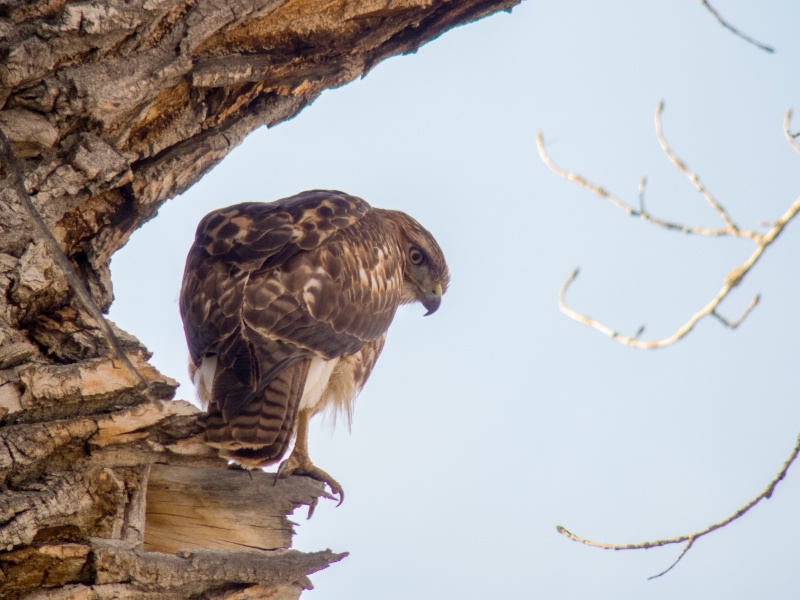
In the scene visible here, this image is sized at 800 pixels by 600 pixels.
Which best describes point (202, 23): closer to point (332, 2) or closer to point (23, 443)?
point (332, 2)

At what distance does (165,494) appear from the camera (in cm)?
448

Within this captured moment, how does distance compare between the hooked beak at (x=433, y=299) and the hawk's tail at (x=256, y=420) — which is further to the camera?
the hooked beak at (x=433, y=299)

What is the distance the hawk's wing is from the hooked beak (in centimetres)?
94

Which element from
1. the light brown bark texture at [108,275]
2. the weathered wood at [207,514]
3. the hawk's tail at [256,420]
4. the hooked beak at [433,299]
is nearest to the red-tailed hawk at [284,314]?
the hawk's tail at [256,420]

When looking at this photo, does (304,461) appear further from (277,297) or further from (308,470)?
(277,297)

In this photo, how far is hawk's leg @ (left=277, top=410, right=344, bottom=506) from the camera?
5.99 metres

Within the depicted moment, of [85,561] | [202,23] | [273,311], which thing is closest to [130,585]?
[85,561]

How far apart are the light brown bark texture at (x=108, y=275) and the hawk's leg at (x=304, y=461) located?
0.97 m

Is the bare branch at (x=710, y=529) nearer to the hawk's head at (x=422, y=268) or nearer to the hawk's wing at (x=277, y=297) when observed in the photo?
the hawk's wing at (x=277, y=297)

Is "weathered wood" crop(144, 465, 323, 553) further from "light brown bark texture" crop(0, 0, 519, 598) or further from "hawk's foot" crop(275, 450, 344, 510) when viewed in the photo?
"hawk's foot" crop(275, 450, 344, 510)

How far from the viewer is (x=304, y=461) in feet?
19.7

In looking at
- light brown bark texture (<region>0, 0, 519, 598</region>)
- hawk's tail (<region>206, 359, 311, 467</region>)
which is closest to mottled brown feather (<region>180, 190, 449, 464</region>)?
hawk's tail (<region>206, 359, 311, 467</region>)

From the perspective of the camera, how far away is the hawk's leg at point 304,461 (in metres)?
5.99

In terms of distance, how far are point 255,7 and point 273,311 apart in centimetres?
148
